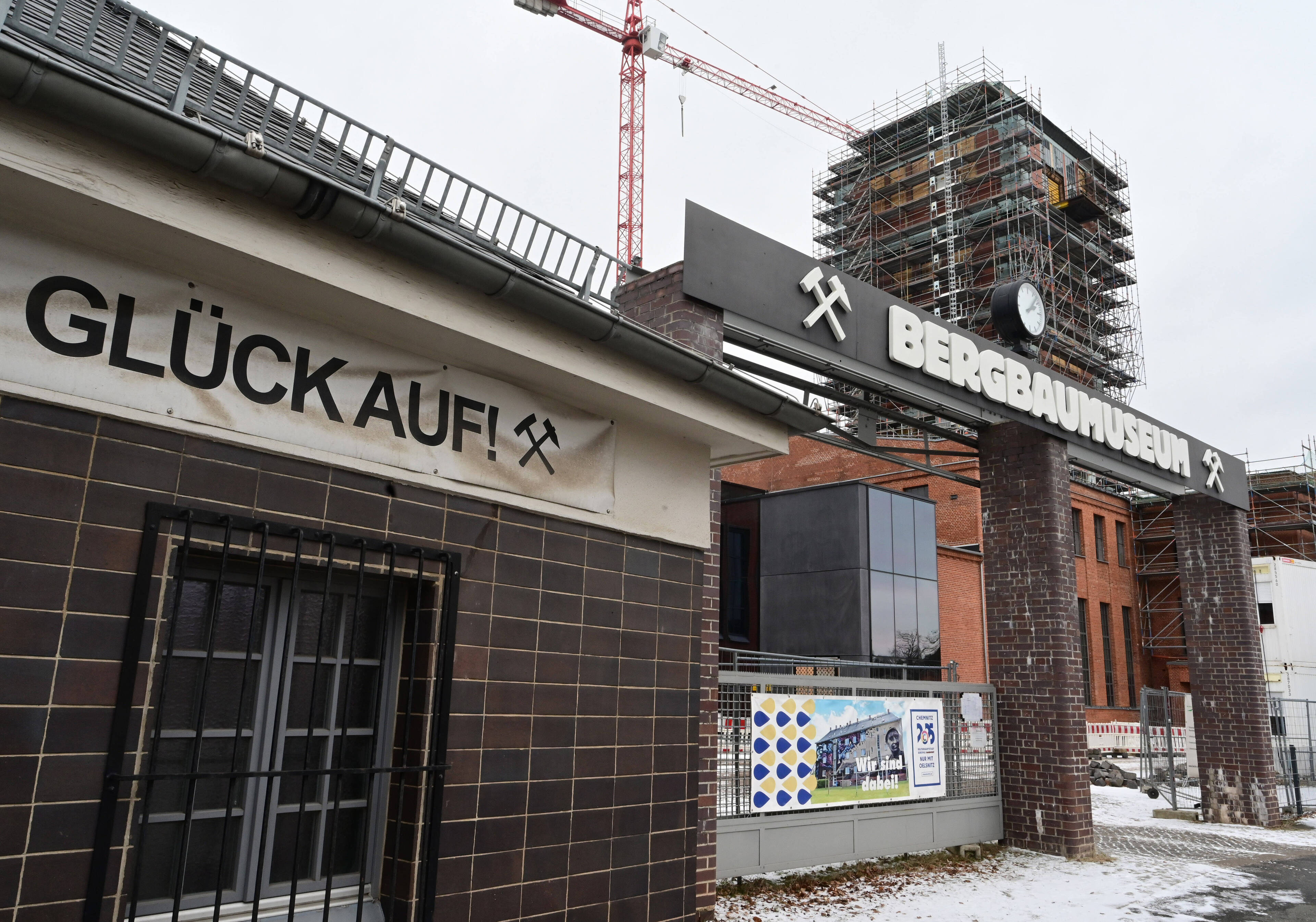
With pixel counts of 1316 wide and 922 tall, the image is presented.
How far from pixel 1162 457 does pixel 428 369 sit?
1276 cm

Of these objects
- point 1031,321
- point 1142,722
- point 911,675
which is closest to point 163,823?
point 1031,321

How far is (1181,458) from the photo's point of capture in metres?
14.6

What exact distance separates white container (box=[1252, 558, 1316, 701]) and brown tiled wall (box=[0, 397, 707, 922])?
99.3 ft

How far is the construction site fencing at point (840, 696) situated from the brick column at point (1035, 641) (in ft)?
1.10

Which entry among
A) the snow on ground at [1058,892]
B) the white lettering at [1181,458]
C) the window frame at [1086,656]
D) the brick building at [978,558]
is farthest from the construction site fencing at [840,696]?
the window frame at [1086,656]

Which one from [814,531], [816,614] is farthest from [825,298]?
[816,614]

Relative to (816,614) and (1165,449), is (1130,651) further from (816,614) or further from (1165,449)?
(1165,449)

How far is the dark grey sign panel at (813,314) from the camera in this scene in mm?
8031

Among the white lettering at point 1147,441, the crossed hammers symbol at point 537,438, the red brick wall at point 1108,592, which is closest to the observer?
the crossed hammers symbol at point 537,438

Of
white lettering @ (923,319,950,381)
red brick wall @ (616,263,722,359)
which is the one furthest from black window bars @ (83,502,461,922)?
white lettering @ (923,319,950,381)

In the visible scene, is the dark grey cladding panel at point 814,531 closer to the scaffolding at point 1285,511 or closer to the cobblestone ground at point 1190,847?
the cobblestone ground at point 1190,847

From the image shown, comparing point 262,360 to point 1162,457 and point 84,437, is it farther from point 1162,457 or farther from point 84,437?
point 1162,457

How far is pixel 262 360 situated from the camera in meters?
4.39

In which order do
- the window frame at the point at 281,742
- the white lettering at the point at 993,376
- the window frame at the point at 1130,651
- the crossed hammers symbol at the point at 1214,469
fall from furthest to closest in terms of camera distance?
the window frame at the point at 1130,651, the crossed hammers symbol at the point at 1214,469, the white lettering at the point at 993,376, the window frame at the point at 281,742
